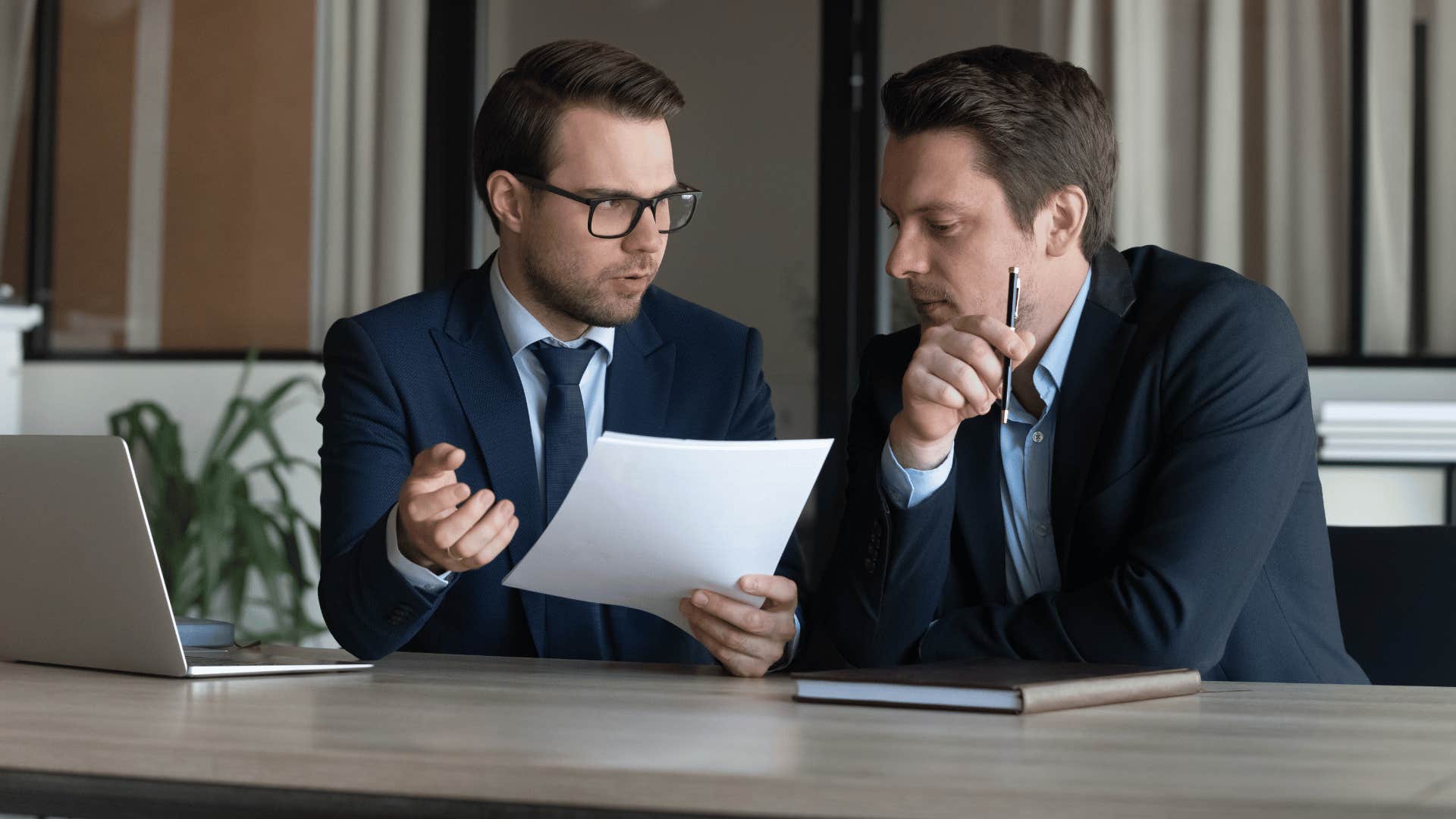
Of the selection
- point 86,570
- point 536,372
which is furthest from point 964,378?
point 86,570

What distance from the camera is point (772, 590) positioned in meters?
1.40

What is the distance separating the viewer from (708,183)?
14.5 feet

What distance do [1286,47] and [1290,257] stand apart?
559mm

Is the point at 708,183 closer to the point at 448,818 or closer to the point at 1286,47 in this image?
the point at 1286,47

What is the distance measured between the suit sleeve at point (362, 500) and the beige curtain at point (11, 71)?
3132 millimetres

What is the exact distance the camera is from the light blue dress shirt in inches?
67.2

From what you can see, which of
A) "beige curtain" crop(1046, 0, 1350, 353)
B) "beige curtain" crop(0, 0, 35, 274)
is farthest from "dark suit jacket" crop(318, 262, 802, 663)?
"beige curtain" crop(0, 0, 35, 274)

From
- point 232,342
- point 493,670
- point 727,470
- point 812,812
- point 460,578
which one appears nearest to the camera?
point 812,812

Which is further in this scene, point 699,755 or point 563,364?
point 563,364

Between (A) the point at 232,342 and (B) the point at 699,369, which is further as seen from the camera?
(A) the point at 232,342

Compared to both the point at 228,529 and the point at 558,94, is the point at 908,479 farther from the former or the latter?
the point at 228,529

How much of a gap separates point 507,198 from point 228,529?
2.09m

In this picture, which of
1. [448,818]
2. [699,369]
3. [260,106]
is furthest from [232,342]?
[448,818]

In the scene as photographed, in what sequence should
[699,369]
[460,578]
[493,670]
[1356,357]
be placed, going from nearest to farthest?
1. [493,670]
2. [460,578]
3. [699,369]
4. [1356,357]
